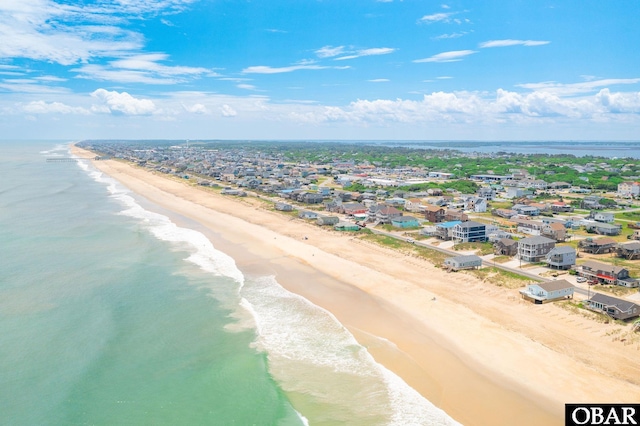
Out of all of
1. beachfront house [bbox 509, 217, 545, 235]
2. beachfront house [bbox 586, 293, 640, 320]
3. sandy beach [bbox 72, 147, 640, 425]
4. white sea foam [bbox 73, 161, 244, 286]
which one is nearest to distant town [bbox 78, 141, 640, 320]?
beachfront house [bbox 586, 293, 640, 320]

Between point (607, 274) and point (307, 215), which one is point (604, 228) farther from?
point (307, 215)

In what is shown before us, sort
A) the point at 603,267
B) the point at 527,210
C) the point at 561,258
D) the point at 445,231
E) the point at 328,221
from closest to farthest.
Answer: the point at 603,267
the point at 561,258
the point at 445,231
the point at 328,221
the point at 527,210

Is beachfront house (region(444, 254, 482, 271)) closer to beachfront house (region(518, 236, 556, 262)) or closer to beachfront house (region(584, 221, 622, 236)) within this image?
beachfront house (region(518, 236, 556, 262))

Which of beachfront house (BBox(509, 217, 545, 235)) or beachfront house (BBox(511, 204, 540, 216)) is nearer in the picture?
beachfront house (BBox(509, 217, 545, 235))

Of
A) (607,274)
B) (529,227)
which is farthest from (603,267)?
(529,227)

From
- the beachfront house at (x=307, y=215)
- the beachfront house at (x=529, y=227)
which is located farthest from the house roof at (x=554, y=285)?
the beachfront house at (x=307, y=215)

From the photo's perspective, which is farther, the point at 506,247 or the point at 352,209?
the point at 352,209
